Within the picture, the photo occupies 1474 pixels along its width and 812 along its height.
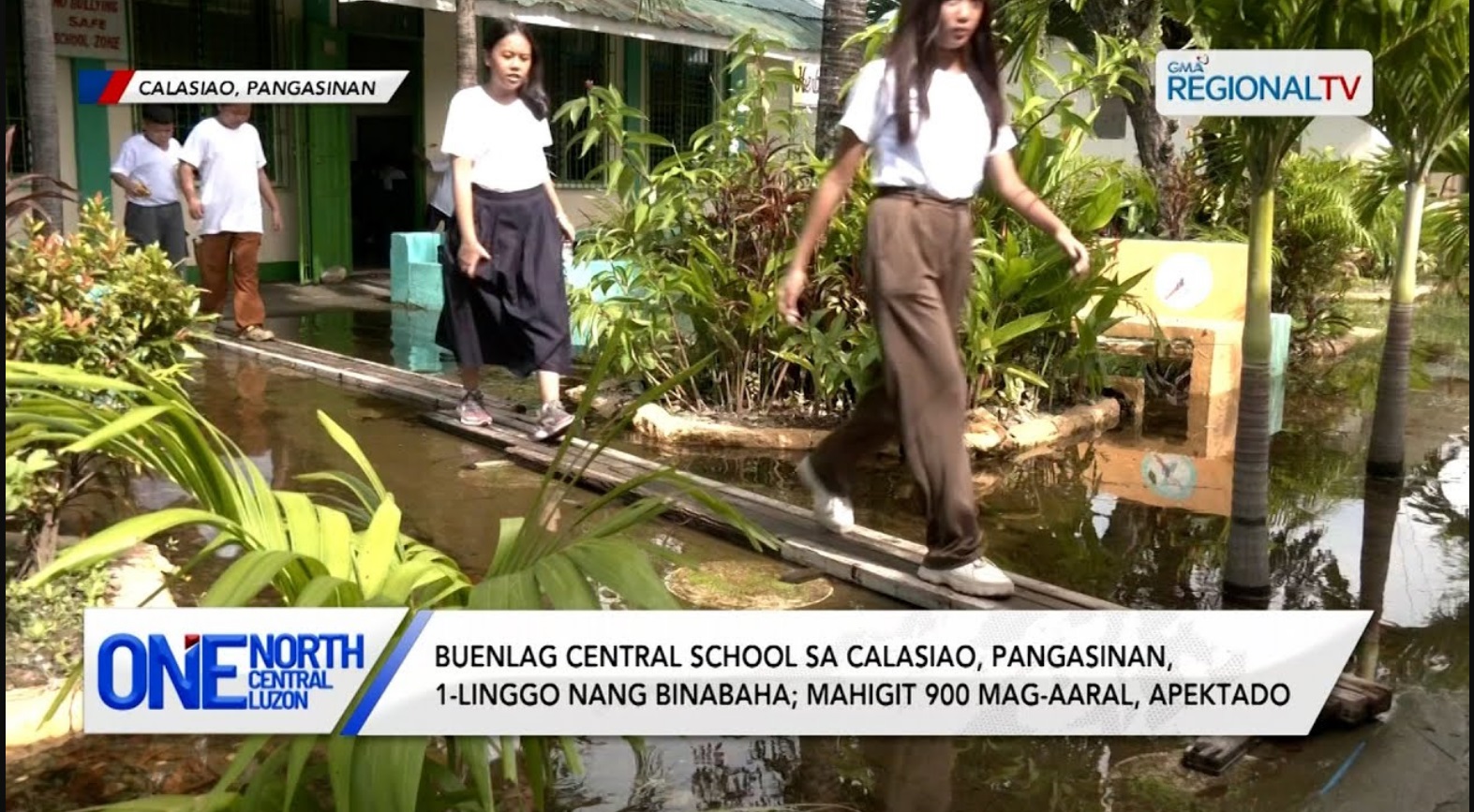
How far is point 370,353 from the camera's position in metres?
8.19

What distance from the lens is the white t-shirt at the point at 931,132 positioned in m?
3.22

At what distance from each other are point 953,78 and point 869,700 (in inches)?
60.3

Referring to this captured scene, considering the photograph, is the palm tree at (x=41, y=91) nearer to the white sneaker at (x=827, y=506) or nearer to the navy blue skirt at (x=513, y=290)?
the navy blue skirt at (x=513, y=290)

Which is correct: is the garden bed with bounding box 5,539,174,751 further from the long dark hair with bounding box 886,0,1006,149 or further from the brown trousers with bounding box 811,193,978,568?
the long dark hair with bounding box 886,0,1006,149

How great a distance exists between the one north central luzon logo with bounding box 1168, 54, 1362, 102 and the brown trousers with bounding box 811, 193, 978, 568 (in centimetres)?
59

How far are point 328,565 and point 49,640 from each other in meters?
1.14

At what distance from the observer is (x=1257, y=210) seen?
10.8 ft

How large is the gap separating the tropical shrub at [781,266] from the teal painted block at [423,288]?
15.3 feet

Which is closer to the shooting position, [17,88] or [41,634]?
[41,634]

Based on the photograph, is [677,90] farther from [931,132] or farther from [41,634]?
[41,634]

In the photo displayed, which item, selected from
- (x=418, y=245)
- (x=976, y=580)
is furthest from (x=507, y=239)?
(x=418, y=245)

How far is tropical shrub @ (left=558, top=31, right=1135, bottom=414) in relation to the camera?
17.2 feet

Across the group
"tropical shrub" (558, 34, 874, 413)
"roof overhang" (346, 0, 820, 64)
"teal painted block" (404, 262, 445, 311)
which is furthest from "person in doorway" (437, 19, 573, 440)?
"teal painted block" (404, 262, 445, 311)

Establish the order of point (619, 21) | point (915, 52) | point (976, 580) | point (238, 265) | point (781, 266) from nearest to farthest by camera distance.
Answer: point (915, 52) < point (976, 580) < point (781, 266) < point (238, 265) < point (619, 21)
